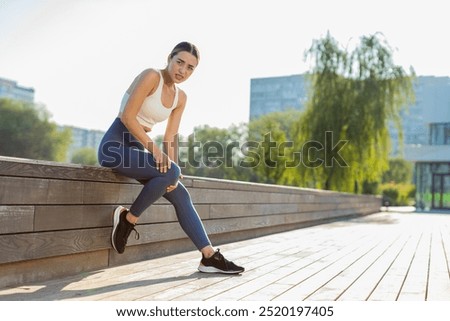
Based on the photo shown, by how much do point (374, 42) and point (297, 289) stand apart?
1328 cm

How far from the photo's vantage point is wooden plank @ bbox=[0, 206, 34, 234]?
84.2 inches

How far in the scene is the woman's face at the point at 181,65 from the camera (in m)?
2.76

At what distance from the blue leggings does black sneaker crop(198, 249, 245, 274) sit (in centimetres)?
8

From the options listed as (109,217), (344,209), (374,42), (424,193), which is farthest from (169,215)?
(424,193)

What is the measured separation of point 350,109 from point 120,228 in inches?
474

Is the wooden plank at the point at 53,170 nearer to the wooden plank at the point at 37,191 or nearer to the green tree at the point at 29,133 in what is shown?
the wooden plank at the point at 37,191

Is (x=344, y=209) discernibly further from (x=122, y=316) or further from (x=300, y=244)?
(x=122, y=316)

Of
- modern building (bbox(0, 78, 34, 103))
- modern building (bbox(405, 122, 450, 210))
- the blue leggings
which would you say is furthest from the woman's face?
modern building (bbox(0, 78, 34, 103))

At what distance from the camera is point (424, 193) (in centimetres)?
2516

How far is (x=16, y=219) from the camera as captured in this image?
86.8 inches

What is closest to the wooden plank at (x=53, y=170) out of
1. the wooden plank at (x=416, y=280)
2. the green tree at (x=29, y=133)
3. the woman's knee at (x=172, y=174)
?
the woman's knee at (x=172, y=174)

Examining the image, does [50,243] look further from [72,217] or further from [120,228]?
[120,228]

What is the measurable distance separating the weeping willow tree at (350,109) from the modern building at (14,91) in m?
44.7

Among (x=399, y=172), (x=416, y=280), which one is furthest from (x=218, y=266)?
(x=399, y=172)
